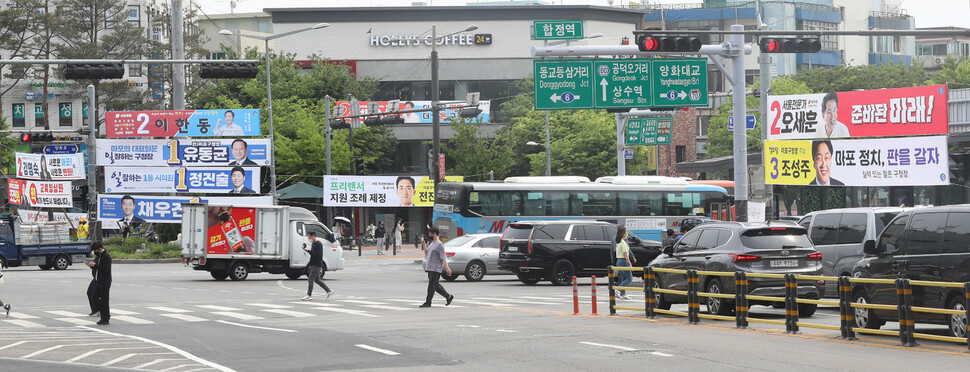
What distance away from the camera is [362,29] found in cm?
8669

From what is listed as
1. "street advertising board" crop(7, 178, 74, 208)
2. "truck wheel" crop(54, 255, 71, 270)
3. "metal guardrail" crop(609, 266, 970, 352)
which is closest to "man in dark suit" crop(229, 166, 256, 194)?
"street advertising board" crop(7, 178, 74, 208)

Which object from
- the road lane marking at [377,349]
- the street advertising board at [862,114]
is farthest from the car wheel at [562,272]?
the road lane marking at [377,349]

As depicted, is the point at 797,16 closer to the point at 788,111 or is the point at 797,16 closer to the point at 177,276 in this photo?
the point at 788,111

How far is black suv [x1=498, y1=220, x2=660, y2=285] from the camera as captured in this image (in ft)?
109

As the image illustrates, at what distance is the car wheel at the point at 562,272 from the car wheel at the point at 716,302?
13.2 meters

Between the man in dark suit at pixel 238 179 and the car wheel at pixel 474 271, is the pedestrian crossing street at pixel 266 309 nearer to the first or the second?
the car wheel at pixel 474 271

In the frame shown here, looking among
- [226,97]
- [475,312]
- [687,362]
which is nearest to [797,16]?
[226,97]

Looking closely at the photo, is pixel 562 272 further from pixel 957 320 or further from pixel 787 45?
pixel 957 320

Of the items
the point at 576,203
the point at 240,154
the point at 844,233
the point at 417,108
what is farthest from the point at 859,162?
the point at 417,108

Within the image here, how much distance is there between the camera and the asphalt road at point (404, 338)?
1398cm

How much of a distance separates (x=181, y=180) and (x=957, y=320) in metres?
43.4

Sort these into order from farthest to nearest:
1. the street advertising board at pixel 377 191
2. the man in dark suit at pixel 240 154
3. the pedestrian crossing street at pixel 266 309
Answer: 1. the street advertising board at pixel 377 191
2. the man in dark suit at pixel 240 154
3. the pedestrian crossing street at pixel 266 309

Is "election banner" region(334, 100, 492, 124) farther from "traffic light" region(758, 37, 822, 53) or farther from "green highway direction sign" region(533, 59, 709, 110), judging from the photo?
"traffic light" region(758, 37, 822, 53)

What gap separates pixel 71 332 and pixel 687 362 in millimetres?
10796
